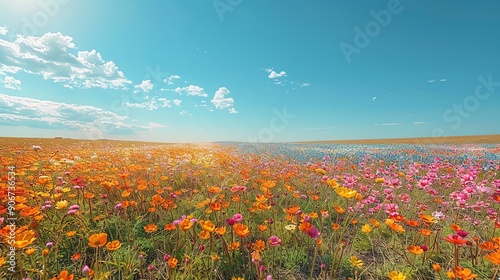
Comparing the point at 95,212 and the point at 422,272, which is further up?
the point at 95,212

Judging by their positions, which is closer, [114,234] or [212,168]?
[114,234]

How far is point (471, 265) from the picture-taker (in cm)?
260

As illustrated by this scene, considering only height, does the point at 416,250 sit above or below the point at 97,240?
below

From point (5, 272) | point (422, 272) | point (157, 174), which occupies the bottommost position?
point (422, 272)

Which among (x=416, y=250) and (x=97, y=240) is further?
(x=416, y=250)

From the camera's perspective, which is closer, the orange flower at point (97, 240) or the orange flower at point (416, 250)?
the orange flower at point (97, 240)

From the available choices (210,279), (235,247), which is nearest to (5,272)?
(210,279)

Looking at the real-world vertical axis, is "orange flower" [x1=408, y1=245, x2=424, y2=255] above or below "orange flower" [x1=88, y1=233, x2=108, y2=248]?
below

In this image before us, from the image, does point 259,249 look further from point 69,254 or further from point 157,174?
point 157,174

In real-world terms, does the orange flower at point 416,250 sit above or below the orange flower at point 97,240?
below

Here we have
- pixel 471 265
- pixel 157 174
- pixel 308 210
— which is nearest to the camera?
pixel 471 265

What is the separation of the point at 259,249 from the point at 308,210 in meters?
2.09

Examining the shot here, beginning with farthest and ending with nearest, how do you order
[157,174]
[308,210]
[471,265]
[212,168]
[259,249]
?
1. [212,168]
2. [157,174]
3. [308,210]
4. [471,265]
5. [259,249]

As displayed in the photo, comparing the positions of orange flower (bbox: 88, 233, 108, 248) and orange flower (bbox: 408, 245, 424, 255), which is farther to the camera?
orange flower (bbox: 408, 245, 424, 255)
